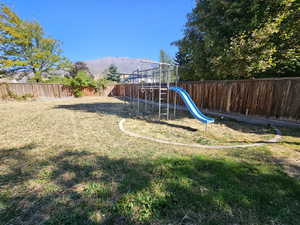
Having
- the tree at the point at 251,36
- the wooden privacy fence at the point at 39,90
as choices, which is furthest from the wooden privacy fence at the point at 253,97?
the wooden privacy fence at the point at 39,90

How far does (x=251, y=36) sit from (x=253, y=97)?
2583mm

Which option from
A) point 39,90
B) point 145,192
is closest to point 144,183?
point 145,192

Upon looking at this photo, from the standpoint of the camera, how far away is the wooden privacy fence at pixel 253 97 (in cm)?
523

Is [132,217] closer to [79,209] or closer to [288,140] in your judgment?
[79,209]

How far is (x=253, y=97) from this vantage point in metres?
6.21

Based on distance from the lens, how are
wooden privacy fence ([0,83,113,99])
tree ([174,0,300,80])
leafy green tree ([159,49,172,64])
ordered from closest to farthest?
tree ([174,0,300,80]), wooden privacy fence ([0,83,113,99]), leafy green tree ([159,49,172,64])

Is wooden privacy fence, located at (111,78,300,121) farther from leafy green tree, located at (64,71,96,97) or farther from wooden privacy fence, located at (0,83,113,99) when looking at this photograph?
wooden privacy fence, located at (0,83,113,99)

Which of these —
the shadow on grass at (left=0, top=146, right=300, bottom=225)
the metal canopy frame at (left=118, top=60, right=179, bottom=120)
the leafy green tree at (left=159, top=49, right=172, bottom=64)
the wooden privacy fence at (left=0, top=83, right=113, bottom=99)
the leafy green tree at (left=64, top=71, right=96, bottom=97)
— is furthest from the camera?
the leafy green tree at (left=159, top=49, right=172, bottom=64)

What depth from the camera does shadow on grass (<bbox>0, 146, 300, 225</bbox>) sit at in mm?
1562

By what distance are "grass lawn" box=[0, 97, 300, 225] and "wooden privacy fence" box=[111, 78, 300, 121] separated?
2.14 metres

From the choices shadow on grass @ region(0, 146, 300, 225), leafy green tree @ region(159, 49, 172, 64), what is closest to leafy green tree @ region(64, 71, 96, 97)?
shadow on grass @ region(0, 146, 300, 225)

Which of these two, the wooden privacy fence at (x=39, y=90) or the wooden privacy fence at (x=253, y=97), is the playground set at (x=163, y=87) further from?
the wooden privacy fence at (x=39, y=90)

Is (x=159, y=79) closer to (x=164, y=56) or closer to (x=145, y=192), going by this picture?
(x=145, y=192)

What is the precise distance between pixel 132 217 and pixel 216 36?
7.60m
